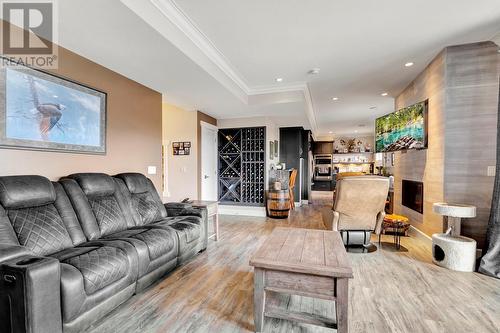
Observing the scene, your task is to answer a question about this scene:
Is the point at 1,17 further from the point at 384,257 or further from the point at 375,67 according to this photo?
the point at 384,257

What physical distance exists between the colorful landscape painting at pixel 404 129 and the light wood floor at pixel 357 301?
194 centimetres

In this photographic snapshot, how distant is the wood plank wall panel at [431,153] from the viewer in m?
3.28

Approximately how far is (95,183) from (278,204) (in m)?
3.94

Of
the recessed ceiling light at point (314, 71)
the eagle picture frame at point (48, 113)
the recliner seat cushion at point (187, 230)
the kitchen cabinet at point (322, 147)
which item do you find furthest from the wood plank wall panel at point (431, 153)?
the kitchen cabinet at point (322, 147)

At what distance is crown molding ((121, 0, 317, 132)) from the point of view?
→ 6.96ft

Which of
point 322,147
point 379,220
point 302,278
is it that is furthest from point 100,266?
point 322,147

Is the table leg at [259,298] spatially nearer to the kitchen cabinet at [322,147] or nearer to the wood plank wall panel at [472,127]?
the wood plank wall panel at [472,127]

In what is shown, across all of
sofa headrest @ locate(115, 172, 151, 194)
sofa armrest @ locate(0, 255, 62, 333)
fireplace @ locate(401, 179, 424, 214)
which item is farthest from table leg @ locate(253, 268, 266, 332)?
fireplace @ locate(401, 179, 424, 214)

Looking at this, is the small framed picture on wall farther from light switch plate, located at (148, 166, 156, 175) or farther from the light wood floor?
the light wood floor

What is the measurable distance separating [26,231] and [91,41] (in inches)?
76.7

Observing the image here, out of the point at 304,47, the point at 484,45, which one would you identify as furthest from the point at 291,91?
the point at 484,45

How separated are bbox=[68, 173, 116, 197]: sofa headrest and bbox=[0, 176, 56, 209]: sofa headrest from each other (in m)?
0.34

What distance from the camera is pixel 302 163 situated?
7.92 metres

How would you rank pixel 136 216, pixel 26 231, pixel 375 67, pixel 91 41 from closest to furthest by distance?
pixel 26 231
pixel 91 41
pixel 136 216
pixel 375 67
